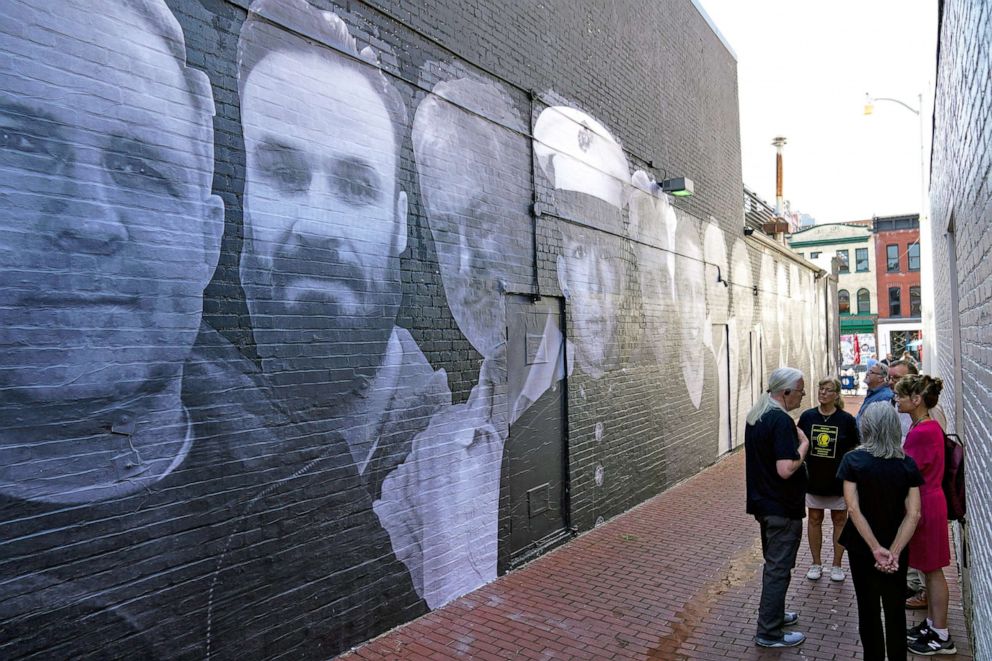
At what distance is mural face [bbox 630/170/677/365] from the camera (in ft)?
30.2

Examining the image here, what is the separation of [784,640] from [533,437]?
9.41 ft

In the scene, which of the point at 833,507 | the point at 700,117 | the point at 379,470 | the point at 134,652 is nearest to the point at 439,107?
the point at 379,470

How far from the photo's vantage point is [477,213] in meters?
5.98

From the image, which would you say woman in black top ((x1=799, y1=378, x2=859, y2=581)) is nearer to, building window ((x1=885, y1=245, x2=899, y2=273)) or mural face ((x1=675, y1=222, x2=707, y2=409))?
mural face ((x1=675, y1=222, x2=707, y2=409))

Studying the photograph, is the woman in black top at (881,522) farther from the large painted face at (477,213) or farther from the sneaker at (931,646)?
the large painted face at (477,213)

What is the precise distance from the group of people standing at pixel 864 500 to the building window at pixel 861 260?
152 ft

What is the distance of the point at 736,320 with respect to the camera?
13.2 m

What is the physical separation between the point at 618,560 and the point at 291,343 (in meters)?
4.07

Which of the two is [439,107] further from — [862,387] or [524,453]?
[862,387]

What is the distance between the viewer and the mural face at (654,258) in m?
9.22

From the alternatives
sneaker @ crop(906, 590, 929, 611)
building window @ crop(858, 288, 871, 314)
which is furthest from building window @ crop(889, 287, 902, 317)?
sneaker @ crop(906, 590, 929, 611)

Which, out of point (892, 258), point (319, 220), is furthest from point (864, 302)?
point (319, 220)

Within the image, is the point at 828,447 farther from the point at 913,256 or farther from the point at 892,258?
the point at 892,258

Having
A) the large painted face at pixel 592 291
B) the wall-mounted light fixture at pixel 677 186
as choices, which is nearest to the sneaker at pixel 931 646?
the large painted face at pixel 592 291
